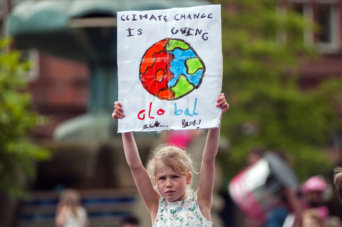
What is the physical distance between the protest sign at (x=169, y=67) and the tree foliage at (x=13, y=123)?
20.7 ft

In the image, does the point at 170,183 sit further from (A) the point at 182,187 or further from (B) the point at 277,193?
(B) the point at 277,193

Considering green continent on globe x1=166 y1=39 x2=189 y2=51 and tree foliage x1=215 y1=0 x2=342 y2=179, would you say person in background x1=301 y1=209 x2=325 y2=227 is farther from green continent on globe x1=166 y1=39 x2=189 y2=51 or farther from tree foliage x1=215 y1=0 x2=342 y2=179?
tree foliage x1=215 y1=0 x2=342 y2=179

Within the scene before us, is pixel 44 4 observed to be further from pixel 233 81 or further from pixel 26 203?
pixel 233 81

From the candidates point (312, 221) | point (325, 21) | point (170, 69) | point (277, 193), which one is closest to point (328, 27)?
point (325, 21)

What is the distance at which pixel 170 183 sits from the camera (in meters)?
4.54

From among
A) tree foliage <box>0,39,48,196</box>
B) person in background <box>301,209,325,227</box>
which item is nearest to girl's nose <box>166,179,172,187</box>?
person in background <box>301,209,325,227</box>

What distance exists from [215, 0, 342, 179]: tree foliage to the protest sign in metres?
15.8

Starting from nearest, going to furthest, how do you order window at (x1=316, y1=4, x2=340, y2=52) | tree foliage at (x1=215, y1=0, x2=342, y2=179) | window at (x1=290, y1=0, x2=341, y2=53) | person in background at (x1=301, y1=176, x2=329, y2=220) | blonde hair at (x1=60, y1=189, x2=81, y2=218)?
1. person in background at (x1=301, y1=176, x2=329, y2=220)
2. blonde hair at (x1=60, y1=189, x2=81, y2=218)
3. tree foliage at (x1=215, y1=0, x2=342, y2=179)
4. window at (x1=290, y1=0, x2=341, y2=53)
5. window at (x1=316, y1=4, x2=340, y2=52)

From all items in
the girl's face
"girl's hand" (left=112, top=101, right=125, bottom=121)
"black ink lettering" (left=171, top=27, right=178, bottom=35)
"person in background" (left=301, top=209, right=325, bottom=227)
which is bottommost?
"person in background" (left=301, top=209, right=325, bottom=227)

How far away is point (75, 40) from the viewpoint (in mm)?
14406

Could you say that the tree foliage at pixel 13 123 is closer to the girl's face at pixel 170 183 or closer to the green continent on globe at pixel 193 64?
the green continent on globe at pixel 193 64

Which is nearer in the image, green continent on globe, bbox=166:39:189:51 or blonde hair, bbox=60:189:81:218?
green continent on globe, bbox=166:39:189:51

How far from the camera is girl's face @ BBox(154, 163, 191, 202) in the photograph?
4547 millimetres

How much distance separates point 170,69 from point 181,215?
0.87m
